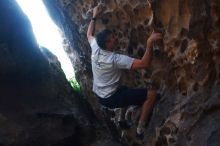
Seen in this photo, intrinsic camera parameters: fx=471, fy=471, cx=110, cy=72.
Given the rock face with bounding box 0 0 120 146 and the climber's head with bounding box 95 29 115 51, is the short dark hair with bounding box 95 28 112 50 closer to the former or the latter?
the climber's head with bounding box 95 29 115 51

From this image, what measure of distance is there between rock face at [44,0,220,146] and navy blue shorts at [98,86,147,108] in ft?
0.96

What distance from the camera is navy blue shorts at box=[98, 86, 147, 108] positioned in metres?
7.11

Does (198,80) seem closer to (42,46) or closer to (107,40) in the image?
(107,40)

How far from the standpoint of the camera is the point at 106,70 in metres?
7.09

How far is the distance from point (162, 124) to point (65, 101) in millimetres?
3244

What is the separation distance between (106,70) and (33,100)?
274 cm

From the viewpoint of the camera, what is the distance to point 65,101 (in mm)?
9719

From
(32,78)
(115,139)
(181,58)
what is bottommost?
(115,139)

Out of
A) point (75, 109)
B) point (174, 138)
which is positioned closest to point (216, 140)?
point (174, 138)

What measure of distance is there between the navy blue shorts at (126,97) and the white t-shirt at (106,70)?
0.08 m

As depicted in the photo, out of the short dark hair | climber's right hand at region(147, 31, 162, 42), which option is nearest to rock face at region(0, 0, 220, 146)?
climber's right hand at region(147, 31, 162, 42)

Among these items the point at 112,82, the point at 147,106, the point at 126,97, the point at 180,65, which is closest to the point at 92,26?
the point at 112,82

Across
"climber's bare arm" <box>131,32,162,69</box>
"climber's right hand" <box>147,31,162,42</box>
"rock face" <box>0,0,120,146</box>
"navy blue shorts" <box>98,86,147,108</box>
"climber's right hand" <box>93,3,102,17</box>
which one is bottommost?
"rock face" <box>0,0,120,146</box>

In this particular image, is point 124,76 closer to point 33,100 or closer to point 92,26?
point 92,26
